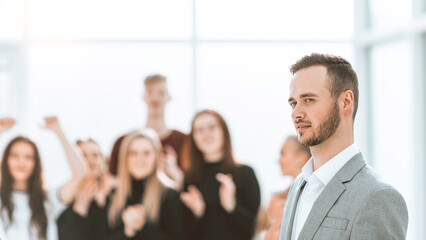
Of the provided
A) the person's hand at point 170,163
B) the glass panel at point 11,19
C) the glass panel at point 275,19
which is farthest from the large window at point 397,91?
the glass panel at point 11,19

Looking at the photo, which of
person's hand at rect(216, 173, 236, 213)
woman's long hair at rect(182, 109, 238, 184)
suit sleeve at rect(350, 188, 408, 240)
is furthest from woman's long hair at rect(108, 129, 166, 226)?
suit sleeve at rect(350, 188, 408, 240)

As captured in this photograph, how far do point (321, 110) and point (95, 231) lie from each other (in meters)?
4.30

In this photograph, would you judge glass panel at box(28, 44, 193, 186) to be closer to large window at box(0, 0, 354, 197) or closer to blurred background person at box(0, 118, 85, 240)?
large window at box(0, 0, 354, 197)

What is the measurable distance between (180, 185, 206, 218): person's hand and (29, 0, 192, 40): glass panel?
152 cm

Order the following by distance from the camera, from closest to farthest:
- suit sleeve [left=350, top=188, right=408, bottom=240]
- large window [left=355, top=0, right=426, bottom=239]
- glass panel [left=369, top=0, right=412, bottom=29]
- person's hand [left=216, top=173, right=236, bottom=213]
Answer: suit sleeve [left=350, top=188, right=408, bottom=240], large window [left=355, top=0, right=426, bottom=239], glass panel [left=369, top=0, right=412, bottom=29], person's hand [left=216, top=173, right=236, bottom=213]

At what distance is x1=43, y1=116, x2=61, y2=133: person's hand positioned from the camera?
607 centimetres

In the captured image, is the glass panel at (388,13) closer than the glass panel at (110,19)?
Yes

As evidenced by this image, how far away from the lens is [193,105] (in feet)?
20.6

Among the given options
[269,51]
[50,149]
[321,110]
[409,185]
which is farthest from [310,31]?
[321,110]

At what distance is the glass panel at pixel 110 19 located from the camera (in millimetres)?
6145

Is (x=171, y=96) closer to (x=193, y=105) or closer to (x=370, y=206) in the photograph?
(x=193, y=105)

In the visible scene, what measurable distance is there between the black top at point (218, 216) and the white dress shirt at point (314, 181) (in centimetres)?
388

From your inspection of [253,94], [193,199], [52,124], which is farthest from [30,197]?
[253,94]

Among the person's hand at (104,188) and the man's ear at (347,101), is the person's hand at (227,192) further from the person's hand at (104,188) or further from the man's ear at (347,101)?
the man's ear at (347,101)
